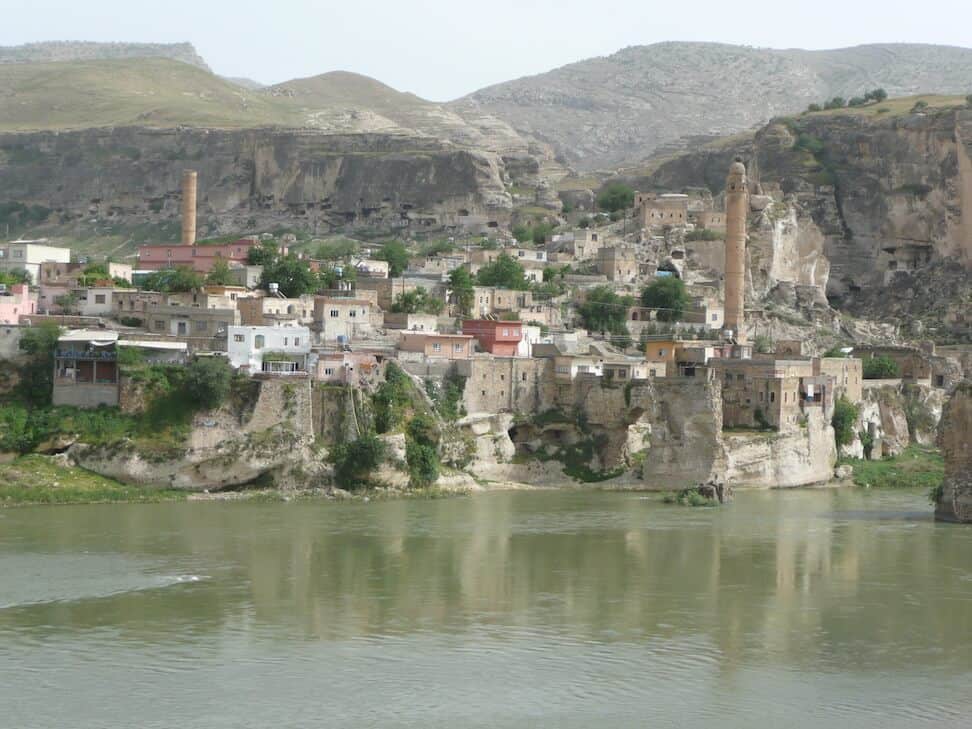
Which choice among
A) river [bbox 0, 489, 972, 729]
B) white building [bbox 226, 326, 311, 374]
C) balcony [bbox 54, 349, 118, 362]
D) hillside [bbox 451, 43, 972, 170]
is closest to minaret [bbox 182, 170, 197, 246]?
white building [bbox 226, 326, 311, 374]

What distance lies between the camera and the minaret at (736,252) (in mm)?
45844

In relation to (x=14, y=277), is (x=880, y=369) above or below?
below

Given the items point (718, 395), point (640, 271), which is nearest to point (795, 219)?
point (640, 271)

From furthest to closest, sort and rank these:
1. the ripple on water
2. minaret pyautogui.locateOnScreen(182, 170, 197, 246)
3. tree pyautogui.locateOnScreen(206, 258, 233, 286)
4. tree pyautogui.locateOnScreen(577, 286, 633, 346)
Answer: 1. minaret pyautogui.locateOnScreen(182, 170, 197, 246)
2. tree pyautogui.locateOnScreen(577, 286, 633, 346)
3. tree pyautogui.locateOnScreen(206, 258, 233, 286)
4. the ripple on water

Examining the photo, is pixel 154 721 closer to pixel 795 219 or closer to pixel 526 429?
pixel 526 429

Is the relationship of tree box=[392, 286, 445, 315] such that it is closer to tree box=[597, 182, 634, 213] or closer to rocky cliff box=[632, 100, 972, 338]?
rocky cliff box=[632, 100, 972, 338]

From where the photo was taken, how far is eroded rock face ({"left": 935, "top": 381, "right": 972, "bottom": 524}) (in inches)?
1161

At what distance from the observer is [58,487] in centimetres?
3059

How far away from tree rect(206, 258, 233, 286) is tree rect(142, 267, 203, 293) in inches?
10.0

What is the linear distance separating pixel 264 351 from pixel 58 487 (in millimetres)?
4906

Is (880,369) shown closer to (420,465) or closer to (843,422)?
(843,422)

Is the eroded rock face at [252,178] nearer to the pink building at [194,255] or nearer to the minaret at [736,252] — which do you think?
the minaret at [736,252]

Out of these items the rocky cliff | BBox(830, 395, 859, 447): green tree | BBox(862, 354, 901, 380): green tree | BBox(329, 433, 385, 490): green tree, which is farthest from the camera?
the rocky cliff

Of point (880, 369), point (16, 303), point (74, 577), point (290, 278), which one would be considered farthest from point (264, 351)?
point (880, 369)
